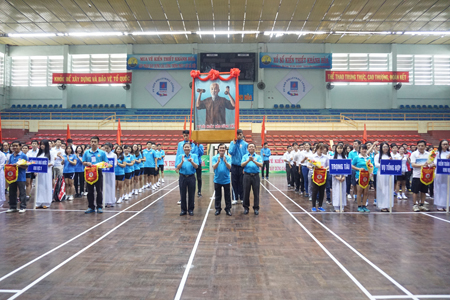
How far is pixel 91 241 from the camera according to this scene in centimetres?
476

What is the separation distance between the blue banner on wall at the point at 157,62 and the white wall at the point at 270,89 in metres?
0.58

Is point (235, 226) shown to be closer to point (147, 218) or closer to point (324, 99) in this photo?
point (147, 218)

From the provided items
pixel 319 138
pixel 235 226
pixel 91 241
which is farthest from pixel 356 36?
pixel 91 241

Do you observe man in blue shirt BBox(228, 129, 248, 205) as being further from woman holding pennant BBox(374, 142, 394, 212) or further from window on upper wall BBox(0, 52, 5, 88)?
window on upper wall BBox(0, 52, 5, 88)

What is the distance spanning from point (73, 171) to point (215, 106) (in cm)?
503

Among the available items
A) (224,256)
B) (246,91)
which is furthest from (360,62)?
(224,256)

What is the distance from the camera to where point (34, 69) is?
28.8 metres

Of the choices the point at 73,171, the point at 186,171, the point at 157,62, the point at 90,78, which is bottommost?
the point at 73,171

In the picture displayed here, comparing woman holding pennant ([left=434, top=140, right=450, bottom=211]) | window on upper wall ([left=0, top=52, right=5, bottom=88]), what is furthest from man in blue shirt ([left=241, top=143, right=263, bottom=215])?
window on upper wall ([left=0, top=52, right=5, bottom=88])

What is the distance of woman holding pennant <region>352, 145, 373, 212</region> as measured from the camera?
7270 mm

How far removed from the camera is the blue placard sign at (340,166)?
701 centimetres

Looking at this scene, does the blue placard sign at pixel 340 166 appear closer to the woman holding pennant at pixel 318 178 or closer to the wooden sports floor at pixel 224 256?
the woman holding pennant at pixel 318 178

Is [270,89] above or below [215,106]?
above

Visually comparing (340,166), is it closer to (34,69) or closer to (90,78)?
(90,78)
